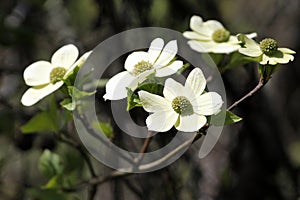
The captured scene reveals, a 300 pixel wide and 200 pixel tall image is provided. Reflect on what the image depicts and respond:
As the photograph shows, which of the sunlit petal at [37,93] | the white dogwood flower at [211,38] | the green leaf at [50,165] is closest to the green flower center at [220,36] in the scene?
the white dogwood flower at [211,38]

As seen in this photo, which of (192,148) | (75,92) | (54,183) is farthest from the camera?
(192,148)

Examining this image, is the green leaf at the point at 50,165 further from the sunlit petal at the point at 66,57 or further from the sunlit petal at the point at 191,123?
the sunlit petal at the point at 191,123

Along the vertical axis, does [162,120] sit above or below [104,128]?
above

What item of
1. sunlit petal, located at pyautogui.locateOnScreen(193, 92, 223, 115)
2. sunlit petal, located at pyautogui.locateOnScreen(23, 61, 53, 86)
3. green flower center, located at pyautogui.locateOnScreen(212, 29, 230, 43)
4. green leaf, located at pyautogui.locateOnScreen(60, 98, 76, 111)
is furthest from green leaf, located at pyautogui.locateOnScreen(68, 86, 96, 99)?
green flower center, located at pyautogui.locateOnScreen(212, 29, 230, 43)

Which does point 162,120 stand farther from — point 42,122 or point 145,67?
point 42,122

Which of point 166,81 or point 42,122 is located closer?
point 166,81

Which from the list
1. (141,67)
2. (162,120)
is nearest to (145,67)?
(141,67)

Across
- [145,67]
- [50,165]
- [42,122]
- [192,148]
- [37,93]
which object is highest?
[145,67]
